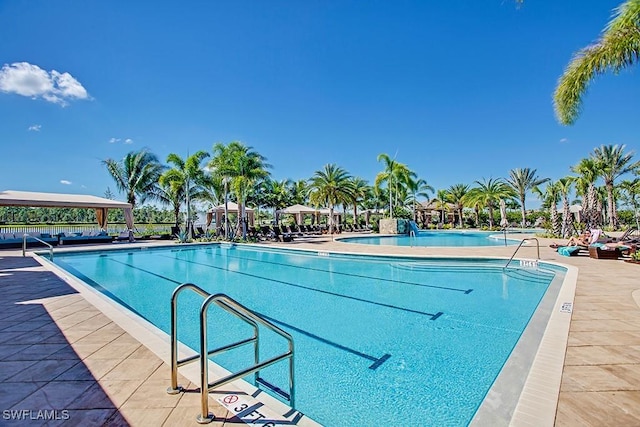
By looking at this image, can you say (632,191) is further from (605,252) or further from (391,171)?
(605,252)

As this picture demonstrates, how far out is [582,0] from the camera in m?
9.29

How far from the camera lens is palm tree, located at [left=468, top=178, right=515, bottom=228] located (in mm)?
32344

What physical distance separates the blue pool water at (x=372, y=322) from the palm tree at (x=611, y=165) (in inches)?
971

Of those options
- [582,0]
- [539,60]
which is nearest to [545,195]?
[539,60]

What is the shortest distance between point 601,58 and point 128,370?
488 inches

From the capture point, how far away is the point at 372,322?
5273 mm

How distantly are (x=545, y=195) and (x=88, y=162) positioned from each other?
5915cm

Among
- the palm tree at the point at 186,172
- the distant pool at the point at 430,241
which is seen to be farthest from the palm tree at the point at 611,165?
the palm tree at the point at 186,172

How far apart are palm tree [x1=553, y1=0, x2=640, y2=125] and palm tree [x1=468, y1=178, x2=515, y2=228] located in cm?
2516

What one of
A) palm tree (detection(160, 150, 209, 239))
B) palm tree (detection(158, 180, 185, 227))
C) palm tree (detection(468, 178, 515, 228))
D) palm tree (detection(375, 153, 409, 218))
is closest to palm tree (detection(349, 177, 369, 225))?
palm tree (detection(375, 153, 409, 218))

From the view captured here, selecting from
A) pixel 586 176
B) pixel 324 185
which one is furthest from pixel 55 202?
pixel 586 176

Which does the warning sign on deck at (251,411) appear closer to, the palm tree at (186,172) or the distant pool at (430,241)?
the distant pool at (430,241)

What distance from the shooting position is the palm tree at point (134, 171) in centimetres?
2380

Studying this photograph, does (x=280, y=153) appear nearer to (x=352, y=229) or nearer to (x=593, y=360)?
(x=352, y=229)
